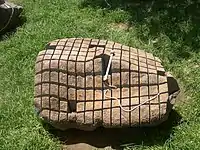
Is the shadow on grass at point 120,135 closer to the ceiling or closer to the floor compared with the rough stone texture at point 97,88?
closer to the floor

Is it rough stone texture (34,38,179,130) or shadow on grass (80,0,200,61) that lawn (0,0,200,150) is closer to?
shadow on grass (80,0,200,61)

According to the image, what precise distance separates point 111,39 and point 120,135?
1.72 metres

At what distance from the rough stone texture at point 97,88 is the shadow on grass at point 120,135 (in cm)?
16

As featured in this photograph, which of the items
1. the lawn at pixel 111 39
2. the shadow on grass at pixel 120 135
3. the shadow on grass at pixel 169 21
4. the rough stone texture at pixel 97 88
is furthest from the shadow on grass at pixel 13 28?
the shadow on grass at pixel 120 135

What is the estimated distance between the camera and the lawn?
4.46 m

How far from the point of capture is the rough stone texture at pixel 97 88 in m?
4.27

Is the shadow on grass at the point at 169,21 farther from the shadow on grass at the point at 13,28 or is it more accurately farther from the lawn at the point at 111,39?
the shadow on grass at the point at 13,28

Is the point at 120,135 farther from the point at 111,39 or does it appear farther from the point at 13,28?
the point at 13,28

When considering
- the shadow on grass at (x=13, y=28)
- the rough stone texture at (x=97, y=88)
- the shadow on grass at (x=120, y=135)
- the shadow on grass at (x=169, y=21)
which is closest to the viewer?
the rough stone texture at (x=97, y=88)

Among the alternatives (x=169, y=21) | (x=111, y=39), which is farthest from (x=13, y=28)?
(x=169, y=21)

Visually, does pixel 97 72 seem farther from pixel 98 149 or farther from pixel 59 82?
pixel 98 149

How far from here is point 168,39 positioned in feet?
18.4

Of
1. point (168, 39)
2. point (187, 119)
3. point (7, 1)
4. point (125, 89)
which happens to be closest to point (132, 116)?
point (125, 89)

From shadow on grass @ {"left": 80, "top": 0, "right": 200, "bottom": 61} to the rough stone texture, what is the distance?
972 mm
